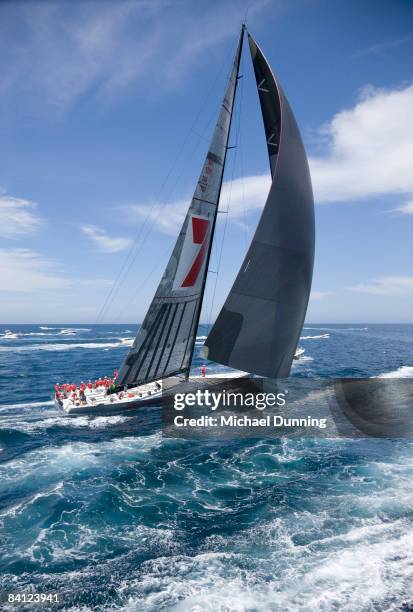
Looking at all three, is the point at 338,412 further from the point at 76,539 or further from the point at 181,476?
the point at 76,539

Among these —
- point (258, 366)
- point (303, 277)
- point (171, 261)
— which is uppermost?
point (171, 261)

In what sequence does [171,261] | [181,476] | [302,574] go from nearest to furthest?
[302,574], [181,476], [171,261]

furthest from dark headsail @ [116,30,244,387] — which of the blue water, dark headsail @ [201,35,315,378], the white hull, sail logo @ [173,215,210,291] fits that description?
the blue water

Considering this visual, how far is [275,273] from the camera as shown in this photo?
1438cm

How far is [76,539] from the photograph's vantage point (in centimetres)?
956

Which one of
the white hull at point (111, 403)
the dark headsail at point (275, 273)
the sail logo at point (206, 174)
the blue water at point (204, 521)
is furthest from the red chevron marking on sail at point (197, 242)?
the blue water at point (204, 521)

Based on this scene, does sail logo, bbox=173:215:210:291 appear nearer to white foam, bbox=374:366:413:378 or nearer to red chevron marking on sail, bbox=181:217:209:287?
red chevron marking on sail, bbox=181:217:209:287

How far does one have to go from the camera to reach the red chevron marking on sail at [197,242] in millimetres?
17312

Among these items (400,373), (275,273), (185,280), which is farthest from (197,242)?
(400,373)

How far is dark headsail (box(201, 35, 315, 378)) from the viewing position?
14.0m

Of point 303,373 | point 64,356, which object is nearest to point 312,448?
point 303,373

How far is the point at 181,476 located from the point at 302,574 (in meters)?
5.83

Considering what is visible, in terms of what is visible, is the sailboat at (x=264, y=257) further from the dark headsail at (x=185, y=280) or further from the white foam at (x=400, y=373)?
the white foam at (x=400, y=373)

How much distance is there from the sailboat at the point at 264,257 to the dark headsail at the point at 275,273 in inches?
1.5
